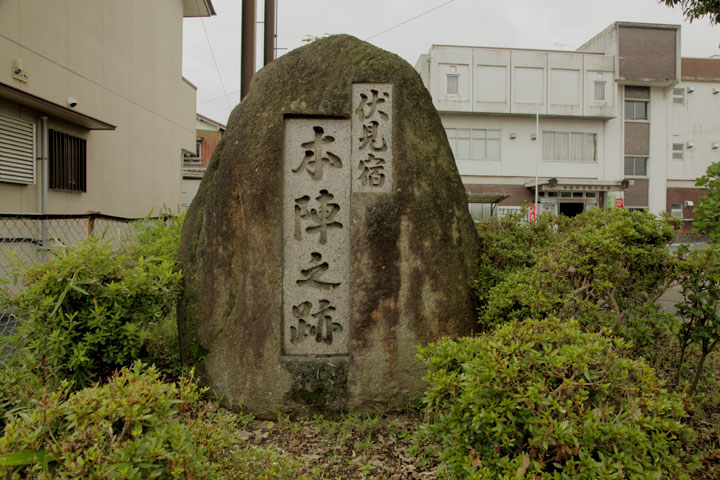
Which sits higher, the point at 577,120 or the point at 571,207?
the point at 577,120

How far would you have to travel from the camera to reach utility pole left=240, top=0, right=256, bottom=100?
8219 millimetres

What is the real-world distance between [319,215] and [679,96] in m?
31.5

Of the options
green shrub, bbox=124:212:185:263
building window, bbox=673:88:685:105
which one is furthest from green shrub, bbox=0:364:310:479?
building window, bbox=673:88:685:105

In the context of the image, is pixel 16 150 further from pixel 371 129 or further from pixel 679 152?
pixel 679 152

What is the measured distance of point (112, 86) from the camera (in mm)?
9898

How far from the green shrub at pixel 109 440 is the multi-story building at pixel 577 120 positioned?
24.2 m

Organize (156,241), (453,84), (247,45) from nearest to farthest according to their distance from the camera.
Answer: (156,241) < (247,45) < (453,84)

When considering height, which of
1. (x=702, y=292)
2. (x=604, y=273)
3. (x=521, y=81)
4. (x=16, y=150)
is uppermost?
(x=521, y=81)

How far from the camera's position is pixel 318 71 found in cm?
436

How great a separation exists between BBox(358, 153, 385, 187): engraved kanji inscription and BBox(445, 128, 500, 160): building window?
22.3 m

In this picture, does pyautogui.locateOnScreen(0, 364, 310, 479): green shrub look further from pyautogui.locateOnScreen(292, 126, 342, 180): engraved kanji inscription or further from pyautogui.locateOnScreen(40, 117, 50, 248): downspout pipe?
pyautogui.locateOnScreen(40, 117, 50, 248): downspout pipe

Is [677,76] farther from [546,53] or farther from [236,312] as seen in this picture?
[236,312]

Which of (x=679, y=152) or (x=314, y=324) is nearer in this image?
(x=314, y=324)

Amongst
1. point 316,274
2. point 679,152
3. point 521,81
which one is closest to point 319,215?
point 316,274
